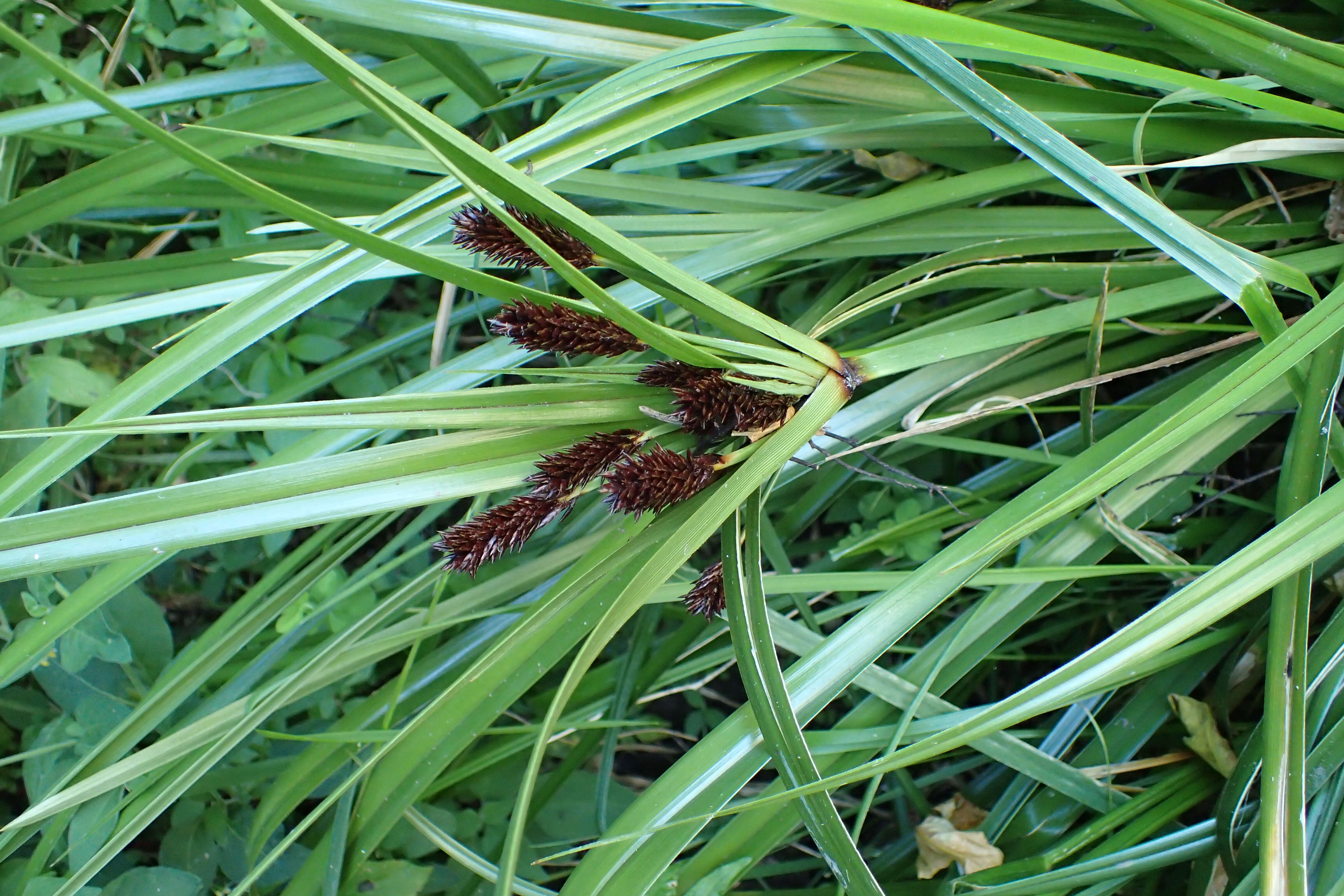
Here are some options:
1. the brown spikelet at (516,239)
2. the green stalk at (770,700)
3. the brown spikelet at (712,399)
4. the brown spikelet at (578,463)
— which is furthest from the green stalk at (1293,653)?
the brown spikelet at (516,239)

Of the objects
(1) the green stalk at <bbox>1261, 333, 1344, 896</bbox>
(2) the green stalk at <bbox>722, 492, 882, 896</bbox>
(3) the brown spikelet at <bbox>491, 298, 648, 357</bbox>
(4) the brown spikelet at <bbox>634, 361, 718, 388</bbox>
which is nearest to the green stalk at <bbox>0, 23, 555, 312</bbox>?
(3) the brown spikelet at <bbox>491, 298, 648, 357</bbox>

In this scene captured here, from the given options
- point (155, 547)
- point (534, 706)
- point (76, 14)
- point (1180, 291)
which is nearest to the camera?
point (155, 547)

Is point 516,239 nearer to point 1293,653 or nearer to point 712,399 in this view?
point 712,399

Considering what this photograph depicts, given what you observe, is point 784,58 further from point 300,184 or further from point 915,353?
point 300,184

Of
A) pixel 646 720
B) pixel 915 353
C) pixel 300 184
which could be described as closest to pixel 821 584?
pixel 915 353

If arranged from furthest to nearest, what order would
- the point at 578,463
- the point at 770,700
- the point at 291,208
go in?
the point at 770,700 → the point at 578,463 → the point at 291,208

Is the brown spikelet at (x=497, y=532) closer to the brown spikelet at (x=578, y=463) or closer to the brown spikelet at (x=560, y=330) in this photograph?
the brown spikelet at (x=578, y=463)

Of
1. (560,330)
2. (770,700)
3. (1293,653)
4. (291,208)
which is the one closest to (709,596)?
(770,700)
